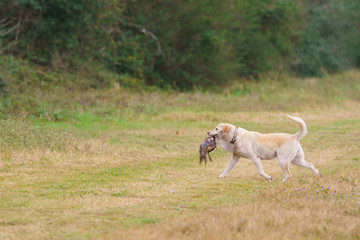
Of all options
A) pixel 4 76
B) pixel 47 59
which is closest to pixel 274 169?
pixel 4 76

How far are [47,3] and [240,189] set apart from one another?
16.2 m

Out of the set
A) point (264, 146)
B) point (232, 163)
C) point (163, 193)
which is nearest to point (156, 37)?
point (232, 163)

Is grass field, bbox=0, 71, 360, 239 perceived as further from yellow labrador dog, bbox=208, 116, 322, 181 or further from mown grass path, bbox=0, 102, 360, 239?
yellow labrador dog, bbox=208, 116, 322, 181

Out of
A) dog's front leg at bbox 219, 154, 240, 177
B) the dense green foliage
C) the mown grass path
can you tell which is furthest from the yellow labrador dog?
the dense green foliage

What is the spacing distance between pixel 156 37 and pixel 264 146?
18.1m

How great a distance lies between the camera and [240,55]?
1264 inches

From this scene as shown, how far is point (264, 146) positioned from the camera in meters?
9.23

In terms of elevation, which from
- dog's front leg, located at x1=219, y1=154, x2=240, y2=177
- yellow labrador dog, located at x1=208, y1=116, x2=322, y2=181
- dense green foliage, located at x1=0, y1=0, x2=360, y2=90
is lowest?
dog's front leg, located at x1=219, y1=154, x2=240, y2=177

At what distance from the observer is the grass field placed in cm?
634

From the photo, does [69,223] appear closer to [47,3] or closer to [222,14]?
[47,3]

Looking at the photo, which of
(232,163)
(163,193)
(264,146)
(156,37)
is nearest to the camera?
(163,193)

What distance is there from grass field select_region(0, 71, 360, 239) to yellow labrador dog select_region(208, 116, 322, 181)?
36cm

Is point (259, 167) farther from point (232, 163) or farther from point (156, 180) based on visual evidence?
point (156, 180)

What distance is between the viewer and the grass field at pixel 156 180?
6.34m
